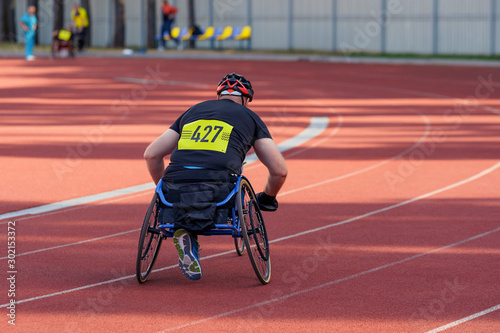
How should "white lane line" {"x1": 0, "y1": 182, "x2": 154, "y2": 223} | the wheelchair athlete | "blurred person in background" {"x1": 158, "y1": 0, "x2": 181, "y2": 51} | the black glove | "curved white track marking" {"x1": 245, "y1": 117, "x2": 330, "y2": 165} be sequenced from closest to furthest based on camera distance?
1. the wheelchair athlete
2. the black glove
3. "white lane line" {"x1": 0, "y1": 182, "x2": 154, "y2": 223}
4. "curved white track marking" {"x1": 245, "y1": 117, "x2": 330, "y2": 165}
5. "blurred person in background" {"x1": 158, "y1": 0, "x2": 181, "y2": 51}

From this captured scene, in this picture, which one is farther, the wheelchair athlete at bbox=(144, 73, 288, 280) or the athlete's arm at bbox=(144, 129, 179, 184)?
the athlete's arm at bbox=(144, 129, 179, 184)

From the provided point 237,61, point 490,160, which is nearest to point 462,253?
point 490,160

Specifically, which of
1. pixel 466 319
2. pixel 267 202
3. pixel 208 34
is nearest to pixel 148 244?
pixel 267 202

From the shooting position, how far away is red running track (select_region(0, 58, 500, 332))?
21.5 ft

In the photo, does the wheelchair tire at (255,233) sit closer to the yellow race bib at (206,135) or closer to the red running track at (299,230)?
the red running track at (299,230)

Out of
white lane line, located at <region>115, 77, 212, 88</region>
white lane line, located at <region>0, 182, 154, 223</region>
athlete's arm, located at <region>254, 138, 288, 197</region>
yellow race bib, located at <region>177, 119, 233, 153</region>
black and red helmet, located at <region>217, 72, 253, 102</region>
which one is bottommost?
white lane line, located at <region>115, 77, 212, 88</region>

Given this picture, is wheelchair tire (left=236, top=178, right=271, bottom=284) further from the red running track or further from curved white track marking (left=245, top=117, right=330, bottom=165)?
curved white track marking (left=245, top=117, right=330, bottom=165)

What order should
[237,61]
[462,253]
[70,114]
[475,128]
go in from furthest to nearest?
1. [237,61]
2. [70,114]
3. [475,128]
4. [462,253]

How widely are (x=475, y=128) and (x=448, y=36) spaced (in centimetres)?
2411

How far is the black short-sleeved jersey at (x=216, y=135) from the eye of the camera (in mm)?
7137

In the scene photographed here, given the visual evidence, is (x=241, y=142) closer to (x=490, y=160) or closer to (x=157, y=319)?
(x=157, y=319)

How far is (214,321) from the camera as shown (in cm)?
636

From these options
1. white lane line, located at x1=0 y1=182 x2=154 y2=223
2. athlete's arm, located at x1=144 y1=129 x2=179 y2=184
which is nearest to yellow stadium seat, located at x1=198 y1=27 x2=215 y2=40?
white lane line, located at x1=0 y1=182 x2=154 y2=223

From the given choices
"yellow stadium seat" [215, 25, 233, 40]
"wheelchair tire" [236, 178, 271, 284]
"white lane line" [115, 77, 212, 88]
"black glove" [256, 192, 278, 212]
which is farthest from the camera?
"yellow stadium seat" [215, 25, 233, 40]
